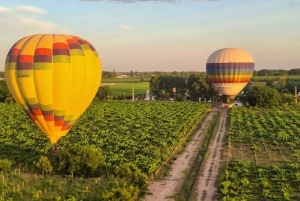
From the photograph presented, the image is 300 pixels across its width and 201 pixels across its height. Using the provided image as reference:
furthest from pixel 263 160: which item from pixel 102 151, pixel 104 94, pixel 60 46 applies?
pixel 104 94

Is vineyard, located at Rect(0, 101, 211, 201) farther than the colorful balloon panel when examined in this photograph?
No

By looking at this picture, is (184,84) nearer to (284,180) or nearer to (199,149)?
(199,149)

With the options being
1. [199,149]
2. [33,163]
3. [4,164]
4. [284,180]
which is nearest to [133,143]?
[199,149]

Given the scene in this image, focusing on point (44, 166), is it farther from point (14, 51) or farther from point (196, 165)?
point (196, 165)

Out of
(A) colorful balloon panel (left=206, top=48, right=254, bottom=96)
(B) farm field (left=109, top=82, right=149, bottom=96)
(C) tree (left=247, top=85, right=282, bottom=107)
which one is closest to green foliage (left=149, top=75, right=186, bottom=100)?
(B) farm field (left=109, top=82, right=149, bottom=96)

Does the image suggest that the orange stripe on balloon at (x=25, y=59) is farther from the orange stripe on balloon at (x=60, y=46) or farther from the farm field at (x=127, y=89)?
the farm field at (x=127, y=89)

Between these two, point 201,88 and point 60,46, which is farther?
point 201,88

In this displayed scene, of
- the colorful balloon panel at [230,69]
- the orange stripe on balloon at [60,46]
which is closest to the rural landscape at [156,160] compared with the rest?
the orange stripe on balloon at [60,46]

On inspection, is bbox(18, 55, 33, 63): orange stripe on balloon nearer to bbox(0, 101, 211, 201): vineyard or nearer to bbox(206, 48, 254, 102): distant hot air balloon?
bbox(0, 101, 211, 201): vineyard

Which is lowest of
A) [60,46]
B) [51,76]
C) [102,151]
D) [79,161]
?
[102,151]
